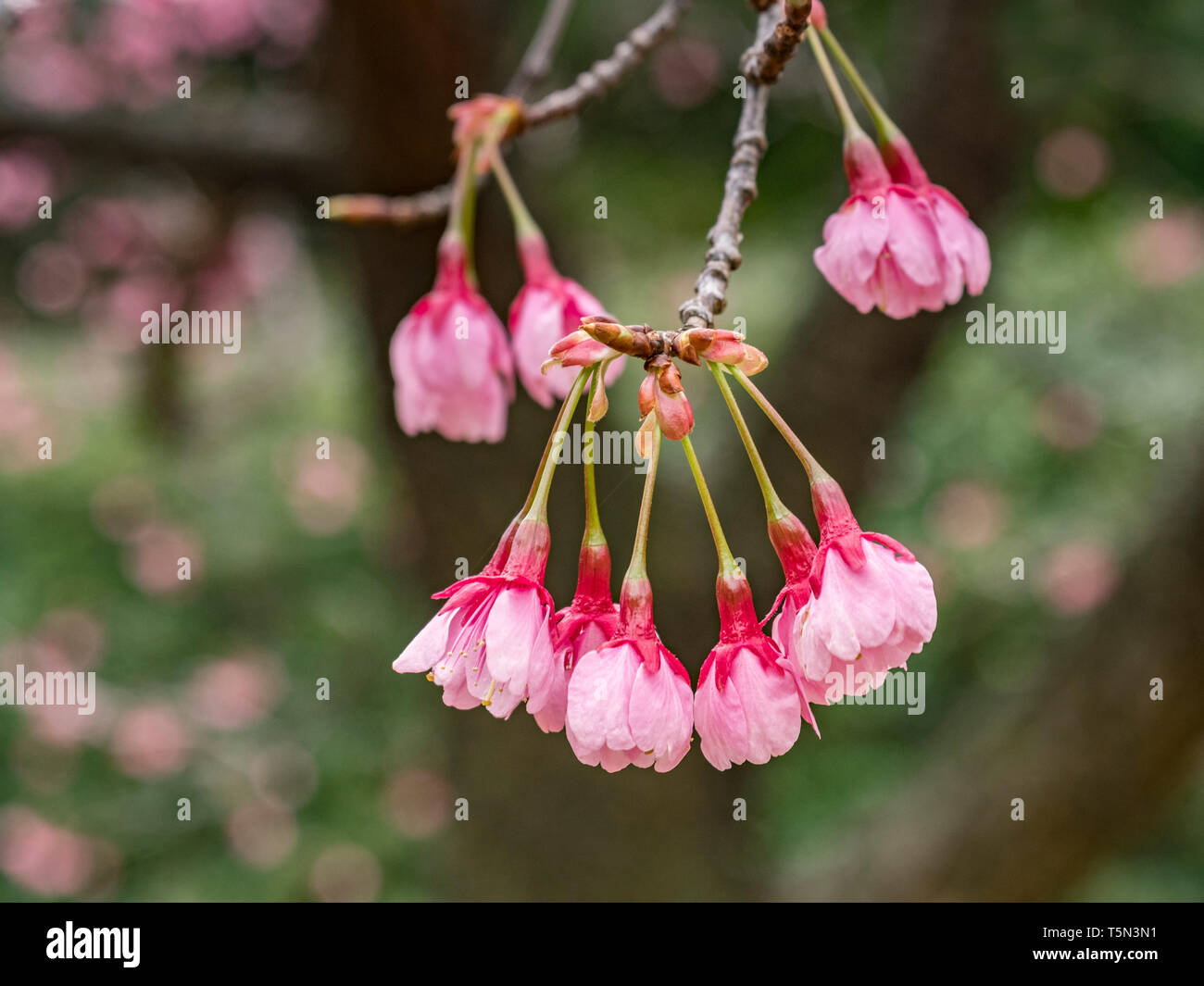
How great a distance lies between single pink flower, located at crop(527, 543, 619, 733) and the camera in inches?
23.5

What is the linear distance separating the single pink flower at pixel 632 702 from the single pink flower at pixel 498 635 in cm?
3

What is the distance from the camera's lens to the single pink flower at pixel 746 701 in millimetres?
573

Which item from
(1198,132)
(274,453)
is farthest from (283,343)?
(1198,132)

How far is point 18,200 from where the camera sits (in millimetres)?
3652

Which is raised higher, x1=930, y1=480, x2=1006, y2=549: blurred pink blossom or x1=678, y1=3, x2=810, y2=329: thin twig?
x1=678, y1=3, x2=810, y2=329: thin twig

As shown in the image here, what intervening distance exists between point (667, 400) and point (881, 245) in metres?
0.26

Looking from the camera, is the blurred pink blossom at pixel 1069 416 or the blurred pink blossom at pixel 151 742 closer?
the blurred pink blossom at pixel 1069 416

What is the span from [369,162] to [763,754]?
1546 mm

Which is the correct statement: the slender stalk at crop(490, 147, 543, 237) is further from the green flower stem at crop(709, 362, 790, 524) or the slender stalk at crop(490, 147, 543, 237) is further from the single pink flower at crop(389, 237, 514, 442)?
the green flower stem at crop(709, 362, 790, 524)

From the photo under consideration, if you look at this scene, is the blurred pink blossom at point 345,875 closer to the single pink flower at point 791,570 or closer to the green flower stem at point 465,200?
the green flower stem at point 465,200

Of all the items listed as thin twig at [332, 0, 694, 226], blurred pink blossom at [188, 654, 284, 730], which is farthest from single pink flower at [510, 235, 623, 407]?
blurred pink blossom at [188, 654, 284, 730]

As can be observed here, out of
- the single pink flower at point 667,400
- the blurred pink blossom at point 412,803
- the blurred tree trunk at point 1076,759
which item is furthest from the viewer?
the blurred pink blossom at point 412,803

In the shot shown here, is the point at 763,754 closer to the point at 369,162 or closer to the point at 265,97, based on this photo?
the point at 369,162

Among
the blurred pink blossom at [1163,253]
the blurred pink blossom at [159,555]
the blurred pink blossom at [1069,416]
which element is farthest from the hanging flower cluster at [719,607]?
the blurred pink blossom at [159,555]
